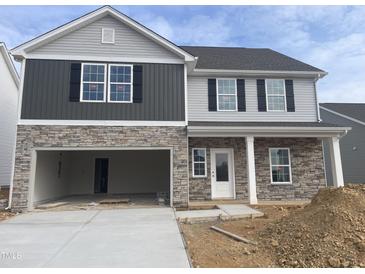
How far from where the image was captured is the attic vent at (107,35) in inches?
435

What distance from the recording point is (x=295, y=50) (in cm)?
1762

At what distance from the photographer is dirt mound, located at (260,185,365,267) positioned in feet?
16.3

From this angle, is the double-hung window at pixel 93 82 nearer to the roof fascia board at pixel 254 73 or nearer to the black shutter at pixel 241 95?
the roof fascia board at pixel 254 73

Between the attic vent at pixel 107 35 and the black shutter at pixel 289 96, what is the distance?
813 cm

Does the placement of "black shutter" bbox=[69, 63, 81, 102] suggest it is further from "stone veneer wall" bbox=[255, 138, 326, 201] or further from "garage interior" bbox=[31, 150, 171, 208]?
"stone veneer wall" bbox=[255, 138, 326, 201]

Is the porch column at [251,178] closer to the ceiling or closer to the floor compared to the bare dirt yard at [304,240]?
closer to the ceiling

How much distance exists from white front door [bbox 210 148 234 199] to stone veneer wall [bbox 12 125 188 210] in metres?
1.96

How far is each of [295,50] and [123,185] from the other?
44.8 ft

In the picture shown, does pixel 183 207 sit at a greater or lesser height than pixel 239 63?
lesser

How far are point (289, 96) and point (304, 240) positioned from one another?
8.75 metres

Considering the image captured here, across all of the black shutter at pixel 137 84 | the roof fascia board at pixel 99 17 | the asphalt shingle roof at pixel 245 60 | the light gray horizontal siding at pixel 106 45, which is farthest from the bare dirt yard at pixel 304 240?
the asphalt shingle roof at pixel 245 60

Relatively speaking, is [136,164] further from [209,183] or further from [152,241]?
[152,241]

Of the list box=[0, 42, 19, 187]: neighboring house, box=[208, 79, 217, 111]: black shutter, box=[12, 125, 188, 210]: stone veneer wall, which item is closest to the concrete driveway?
box=[12, 125, 188, 210]: stone veneer wall

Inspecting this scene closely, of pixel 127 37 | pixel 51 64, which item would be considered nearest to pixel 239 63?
pixel 127 37
